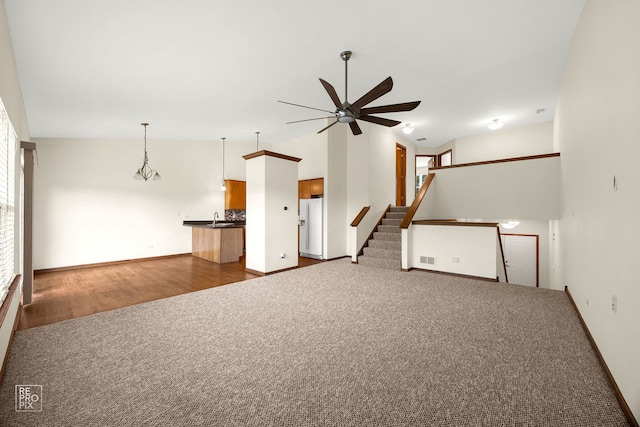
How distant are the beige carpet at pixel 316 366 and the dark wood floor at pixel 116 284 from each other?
483 millimetres

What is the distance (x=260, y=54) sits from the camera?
3400mm

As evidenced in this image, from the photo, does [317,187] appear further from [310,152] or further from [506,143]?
[506,143]

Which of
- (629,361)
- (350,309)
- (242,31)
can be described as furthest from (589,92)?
(242,31)

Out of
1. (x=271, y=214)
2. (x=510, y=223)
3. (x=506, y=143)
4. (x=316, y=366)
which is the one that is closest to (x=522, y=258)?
(x=510, y=223)

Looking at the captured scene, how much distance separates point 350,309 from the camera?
335 centimetres

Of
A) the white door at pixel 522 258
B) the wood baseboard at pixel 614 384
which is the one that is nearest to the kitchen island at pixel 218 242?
the wood baseboard at pixel 614 384

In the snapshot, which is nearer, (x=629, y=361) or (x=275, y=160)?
(x=629, y=361)

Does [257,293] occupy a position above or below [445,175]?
below

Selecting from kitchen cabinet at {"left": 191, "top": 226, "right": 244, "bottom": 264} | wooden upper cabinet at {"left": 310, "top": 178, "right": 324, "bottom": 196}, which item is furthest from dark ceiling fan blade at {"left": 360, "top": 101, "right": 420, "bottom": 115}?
kitchen cabinet at {"left": 191, "top": 226, "right": 244, "bottom": 264}

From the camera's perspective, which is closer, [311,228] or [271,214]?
[271,214]

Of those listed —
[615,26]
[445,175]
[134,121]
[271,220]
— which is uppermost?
[134,121]

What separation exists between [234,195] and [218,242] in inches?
73.9

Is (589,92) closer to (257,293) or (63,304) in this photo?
(257,293)

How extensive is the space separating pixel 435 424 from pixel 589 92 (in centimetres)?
334
